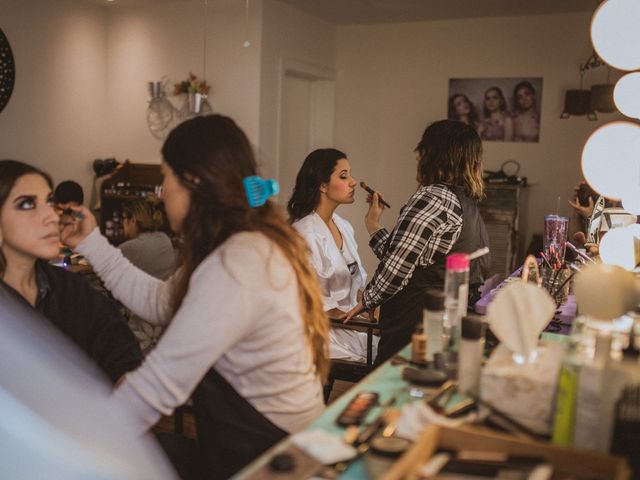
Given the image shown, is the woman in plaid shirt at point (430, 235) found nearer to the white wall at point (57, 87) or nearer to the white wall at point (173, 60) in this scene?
the white wall at point (173, 60)

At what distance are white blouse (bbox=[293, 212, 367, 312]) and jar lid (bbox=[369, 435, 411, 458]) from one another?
1.81 meters

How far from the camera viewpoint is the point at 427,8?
19.1 feet

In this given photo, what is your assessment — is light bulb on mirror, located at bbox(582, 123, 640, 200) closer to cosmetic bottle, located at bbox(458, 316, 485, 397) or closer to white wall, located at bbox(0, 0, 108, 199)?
cosmetic bottle, located at bbox(458, 316, 485, 397)

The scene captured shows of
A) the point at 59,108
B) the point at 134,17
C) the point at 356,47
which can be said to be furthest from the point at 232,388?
the point at 356,47

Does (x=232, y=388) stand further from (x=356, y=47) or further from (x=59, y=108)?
(x=356, y=47)

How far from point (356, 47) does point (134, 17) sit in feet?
7.23

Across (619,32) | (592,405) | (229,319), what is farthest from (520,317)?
(619,32)

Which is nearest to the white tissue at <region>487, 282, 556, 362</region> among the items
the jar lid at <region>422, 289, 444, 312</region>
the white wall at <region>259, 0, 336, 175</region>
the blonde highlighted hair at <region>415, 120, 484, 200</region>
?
the jar lid at <region>422, 289, 444, 312</region>

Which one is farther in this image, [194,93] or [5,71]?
[194,93]

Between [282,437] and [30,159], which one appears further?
[30,159]

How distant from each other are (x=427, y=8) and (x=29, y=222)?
191 inches

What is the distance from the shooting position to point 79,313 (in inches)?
78.3

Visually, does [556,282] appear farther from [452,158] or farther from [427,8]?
[427,8]

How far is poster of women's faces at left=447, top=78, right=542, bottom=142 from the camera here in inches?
242
